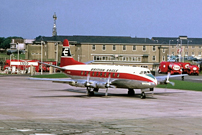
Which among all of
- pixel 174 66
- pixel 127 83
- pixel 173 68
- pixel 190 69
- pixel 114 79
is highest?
pixel 174 66

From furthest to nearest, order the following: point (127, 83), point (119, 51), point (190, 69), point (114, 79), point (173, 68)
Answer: point (119, 51)
point (190, 69)
point (173, 68)
point (114, 79)
point (127, 83)

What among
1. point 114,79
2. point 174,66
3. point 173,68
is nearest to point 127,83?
point 114,79

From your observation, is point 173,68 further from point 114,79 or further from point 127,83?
point 127,83

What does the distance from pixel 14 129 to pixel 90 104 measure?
15.3 metres

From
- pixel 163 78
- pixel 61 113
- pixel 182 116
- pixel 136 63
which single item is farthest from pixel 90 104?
pixel 136 63

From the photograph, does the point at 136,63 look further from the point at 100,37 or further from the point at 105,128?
the point at 105,128

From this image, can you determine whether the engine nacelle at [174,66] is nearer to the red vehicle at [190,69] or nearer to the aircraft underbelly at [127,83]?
the red vehicle at [190,69]

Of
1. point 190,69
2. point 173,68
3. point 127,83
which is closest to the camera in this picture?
Answer: point 127,83

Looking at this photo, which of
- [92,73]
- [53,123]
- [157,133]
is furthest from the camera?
[92,73]

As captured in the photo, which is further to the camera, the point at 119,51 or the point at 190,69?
the point at 119,51

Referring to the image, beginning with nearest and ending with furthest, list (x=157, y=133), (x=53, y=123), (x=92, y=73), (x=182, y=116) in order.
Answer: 1. (x=157, y=133)
2. (x=53, y=123)
3. (x=182, y=116)
4. (x=92, y=73)

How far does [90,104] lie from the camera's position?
120ft

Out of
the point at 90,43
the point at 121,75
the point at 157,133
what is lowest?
the point at 157,133

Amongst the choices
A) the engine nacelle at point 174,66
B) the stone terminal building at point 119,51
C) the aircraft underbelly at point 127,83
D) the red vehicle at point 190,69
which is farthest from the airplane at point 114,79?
the stone terminal building at point 119,51
